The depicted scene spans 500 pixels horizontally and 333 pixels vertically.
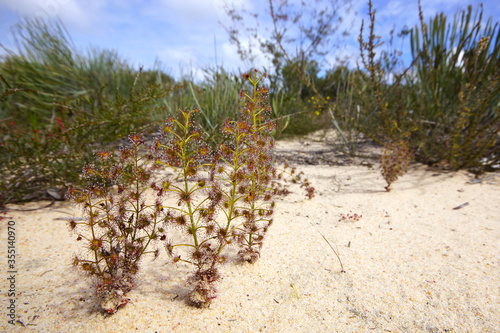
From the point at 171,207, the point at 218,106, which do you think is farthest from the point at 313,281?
the point at 218,106

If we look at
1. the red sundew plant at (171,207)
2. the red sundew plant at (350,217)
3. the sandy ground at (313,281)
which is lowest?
the sandy ground at (313,281)

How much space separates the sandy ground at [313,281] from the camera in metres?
1.29

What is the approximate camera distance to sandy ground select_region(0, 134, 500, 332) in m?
1.29

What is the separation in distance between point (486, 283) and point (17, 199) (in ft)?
11.4

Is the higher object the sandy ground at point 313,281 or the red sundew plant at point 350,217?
the red sundew plant at point 350,217

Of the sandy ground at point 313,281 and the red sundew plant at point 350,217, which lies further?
the red sundew plant at point 350,217

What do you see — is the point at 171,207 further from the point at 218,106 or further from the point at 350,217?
the point at 218,106

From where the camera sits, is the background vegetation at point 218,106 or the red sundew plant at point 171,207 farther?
the background vegetation at point 218,106

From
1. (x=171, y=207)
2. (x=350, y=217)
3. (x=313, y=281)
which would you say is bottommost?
(x=313, y=281)

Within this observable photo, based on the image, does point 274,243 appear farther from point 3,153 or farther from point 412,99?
point 412,99

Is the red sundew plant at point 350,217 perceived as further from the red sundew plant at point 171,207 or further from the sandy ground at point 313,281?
the red sundew plant at point 171,207

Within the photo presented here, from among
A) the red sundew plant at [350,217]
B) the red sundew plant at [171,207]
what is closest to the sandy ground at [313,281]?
the red sundew plant at [350,217]

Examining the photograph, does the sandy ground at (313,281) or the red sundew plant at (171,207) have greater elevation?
the red sundew plant at (171,207)

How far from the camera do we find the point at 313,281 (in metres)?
Result: 1.58
